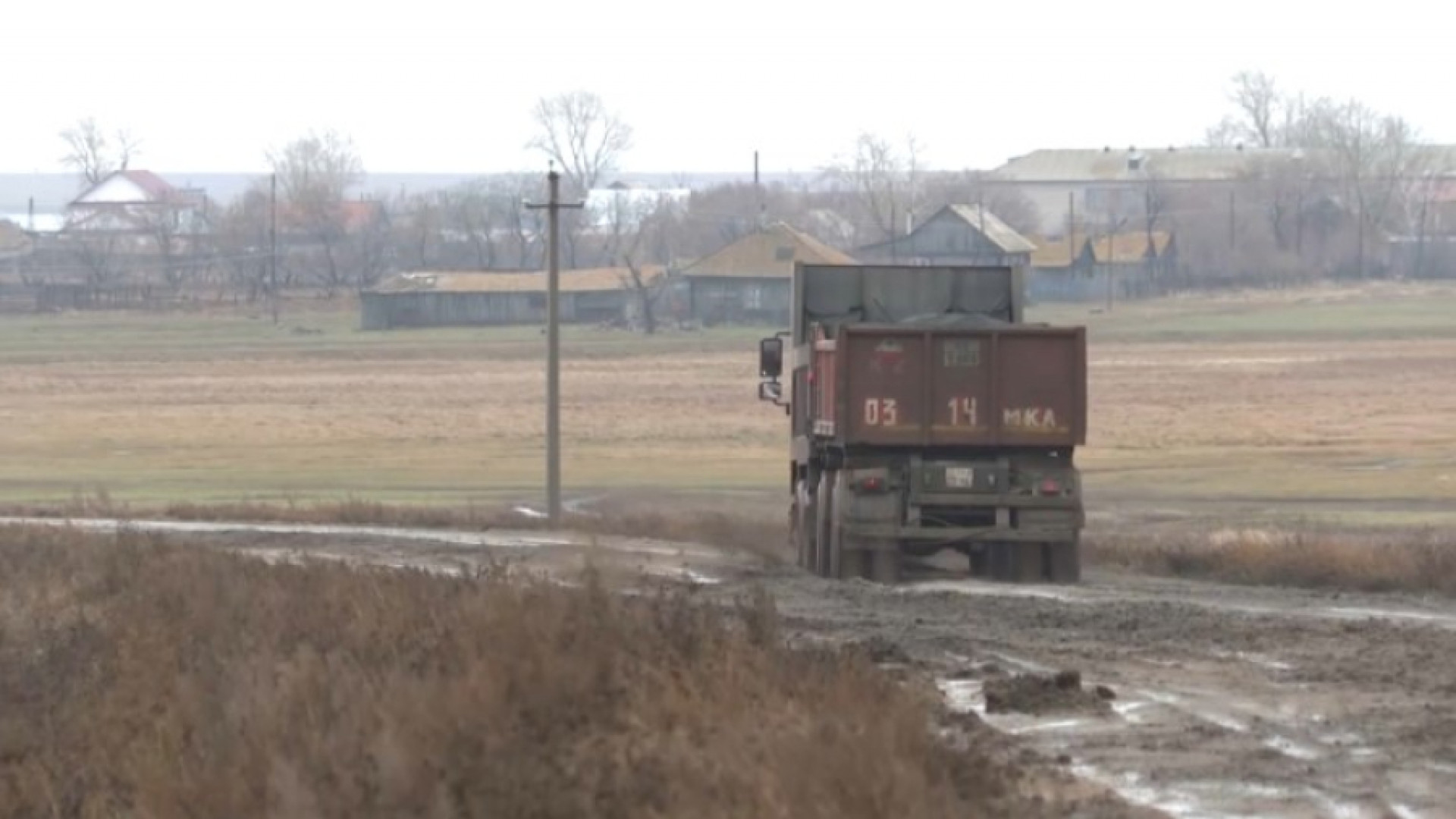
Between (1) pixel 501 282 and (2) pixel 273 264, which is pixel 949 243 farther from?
(2) pixel 273 264

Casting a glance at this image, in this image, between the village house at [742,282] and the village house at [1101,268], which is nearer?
the village house at [742,282]

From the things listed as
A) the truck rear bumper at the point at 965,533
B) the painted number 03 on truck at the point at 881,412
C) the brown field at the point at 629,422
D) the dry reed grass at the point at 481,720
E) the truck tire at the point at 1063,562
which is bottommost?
the brown field at the point at 629,422

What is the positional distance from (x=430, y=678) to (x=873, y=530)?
1347 centimetres

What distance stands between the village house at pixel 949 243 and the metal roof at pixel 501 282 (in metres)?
13.4

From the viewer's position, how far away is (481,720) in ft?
37.6

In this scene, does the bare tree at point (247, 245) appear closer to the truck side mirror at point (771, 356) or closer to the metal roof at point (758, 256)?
the metal roof at point (758, 256)

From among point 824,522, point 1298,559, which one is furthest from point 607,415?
point 1298,559

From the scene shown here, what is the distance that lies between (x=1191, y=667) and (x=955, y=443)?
28.7 ft

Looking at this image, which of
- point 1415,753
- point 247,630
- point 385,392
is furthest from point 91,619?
point 385,392

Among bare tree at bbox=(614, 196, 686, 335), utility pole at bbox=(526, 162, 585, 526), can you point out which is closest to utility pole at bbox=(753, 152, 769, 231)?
bare tree at bbox=(614, 196, 686, 335)

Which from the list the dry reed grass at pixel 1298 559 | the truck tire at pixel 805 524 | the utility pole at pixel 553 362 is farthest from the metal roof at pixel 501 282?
the truck tire at pixel 805 524

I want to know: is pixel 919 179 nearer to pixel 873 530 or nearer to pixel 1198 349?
pixel 1198 349

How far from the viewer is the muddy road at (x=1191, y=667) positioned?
11.7 m

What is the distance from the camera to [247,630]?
16094 millimetres
